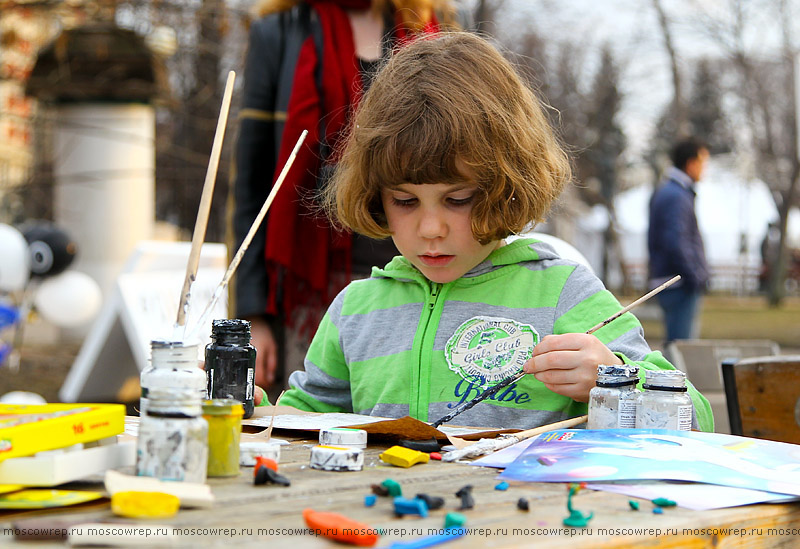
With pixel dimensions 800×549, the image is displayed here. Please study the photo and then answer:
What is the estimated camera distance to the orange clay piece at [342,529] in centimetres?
87

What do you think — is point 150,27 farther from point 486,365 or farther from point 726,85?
point 726,85

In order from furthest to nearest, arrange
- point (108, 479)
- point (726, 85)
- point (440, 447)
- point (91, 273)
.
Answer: point (726, 85)
point (91, 273)
point (440, 447)
point (108, 479)

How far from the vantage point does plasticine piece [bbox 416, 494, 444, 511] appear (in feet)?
3.27

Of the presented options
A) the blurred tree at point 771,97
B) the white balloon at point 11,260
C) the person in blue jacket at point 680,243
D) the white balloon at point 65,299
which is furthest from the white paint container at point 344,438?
the blurred tree at point 771,97

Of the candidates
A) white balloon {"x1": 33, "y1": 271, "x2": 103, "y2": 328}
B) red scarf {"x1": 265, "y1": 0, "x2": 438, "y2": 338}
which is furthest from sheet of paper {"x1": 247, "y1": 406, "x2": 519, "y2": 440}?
white balloon {"x1": 33, "y1": 271, "x2": 103, "y2": 328}

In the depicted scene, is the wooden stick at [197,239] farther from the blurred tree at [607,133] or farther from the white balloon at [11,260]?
the blurred tree at [607,133]

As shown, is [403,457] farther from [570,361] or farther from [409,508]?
[570,361]

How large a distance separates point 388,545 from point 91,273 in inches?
347

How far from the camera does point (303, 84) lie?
283 centimetres

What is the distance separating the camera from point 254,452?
122 centimetres

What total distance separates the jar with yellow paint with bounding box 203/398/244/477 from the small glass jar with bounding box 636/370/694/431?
62 centimetres

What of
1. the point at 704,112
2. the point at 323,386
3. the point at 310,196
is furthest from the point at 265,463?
the point at 704,112

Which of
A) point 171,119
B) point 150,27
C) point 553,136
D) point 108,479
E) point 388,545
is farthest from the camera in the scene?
point 171,119

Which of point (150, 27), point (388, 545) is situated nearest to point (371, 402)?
point (388, 545)
